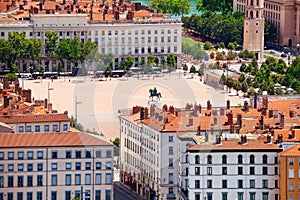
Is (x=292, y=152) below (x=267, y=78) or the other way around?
the other way around

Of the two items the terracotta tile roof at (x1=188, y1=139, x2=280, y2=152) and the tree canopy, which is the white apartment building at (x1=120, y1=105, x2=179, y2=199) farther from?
the tree canopy

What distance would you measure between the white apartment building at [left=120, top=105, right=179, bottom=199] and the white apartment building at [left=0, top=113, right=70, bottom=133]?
188 cm

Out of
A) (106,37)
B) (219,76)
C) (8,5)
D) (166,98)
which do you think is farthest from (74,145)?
(8,5)

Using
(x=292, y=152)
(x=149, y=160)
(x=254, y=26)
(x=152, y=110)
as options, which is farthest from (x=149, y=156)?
(x=254, y=26)

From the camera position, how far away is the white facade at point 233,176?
4738 centimetres

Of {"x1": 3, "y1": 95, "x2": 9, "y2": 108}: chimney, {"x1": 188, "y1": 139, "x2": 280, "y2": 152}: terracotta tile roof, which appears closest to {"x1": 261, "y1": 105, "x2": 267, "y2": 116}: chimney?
{"x1": 188, "y1": 139, "x2": 280, "y2": 152}: terracotta tile roof

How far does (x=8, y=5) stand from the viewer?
293ft

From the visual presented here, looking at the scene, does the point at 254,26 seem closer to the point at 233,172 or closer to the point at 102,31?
the point at 102,31

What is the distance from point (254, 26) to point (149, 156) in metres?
38.5

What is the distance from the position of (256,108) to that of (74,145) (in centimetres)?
741

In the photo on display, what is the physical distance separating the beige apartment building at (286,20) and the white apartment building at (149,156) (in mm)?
39675

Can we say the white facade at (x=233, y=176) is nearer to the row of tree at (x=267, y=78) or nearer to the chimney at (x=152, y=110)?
the chimney at (x=152, y=110)

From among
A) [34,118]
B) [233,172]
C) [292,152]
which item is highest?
[34,118]

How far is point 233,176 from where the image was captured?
47438 millimetres
